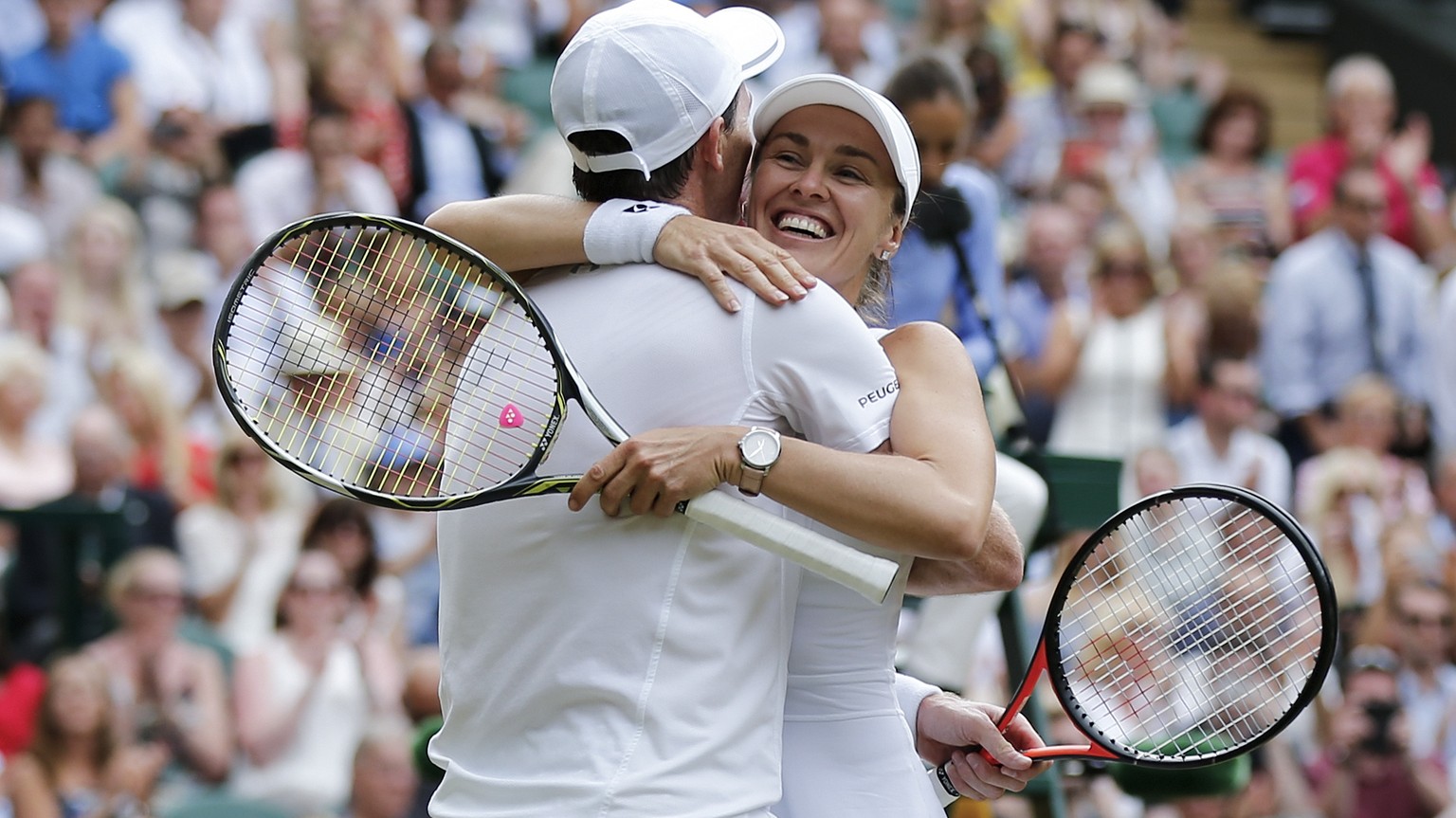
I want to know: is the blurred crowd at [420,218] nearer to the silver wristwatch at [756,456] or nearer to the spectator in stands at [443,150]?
the spectator in stands at [443,150]

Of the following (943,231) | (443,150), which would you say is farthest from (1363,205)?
(943,231)

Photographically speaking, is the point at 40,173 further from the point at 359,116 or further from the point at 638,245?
the point at 638,245

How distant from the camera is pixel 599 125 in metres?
2.64

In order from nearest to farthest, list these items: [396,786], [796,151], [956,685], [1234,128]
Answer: [796,151], [956,685], [396,786], [1234,128]

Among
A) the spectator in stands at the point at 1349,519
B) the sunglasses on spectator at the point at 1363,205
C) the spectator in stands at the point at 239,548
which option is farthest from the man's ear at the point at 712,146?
the sunglasses on spectator at the point at 1363,205

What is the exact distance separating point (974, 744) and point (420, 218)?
6.01 m

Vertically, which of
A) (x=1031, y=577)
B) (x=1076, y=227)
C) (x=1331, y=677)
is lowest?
(x=1331, y=677)

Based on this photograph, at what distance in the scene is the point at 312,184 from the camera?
8117 millimetres

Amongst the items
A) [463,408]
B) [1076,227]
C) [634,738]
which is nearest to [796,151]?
[463,408]

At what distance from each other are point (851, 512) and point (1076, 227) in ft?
21.4

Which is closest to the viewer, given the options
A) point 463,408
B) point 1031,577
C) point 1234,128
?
point 463,408

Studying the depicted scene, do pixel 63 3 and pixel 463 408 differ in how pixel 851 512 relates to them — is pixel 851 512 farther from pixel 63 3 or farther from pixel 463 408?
pixel 63 3

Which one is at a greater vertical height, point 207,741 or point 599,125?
point 599,125

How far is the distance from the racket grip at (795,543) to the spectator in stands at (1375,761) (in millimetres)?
4707
